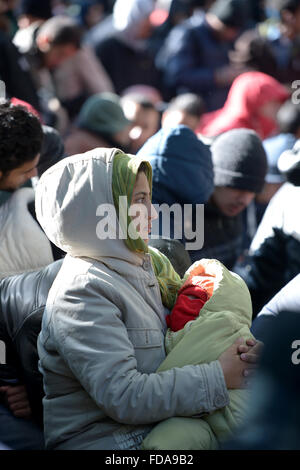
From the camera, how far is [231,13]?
607 cm

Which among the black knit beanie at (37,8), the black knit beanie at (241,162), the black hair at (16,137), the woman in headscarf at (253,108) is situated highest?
the black hair at (16,137)

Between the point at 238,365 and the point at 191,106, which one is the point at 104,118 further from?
the point at 238,365

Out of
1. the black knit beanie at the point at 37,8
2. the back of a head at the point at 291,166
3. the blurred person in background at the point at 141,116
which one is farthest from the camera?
the black knit beanie at the point at 37,8

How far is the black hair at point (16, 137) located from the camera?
8.50 ft

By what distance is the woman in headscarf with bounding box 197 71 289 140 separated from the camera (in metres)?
5.15

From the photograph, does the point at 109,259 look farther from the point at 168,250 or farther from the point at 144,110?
the point at 144,110

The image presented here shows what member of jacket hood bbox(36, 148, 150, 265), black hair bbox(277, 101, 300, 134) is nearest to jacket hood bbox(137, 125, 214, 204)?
jacket hood bbox(36, 148, 150, 265)

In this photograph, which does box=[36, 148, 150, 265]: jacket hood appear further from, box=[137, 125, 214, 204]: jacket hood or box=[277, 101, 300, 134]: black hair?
box=[277, 101, 300, 134]: black hair

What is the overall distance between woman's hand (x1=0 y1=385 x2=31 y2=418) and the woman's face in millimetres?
655

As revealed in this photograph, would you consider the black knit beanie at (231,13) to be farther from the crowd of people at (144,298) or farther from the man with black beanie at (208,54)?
the crowd of people at (144,298)

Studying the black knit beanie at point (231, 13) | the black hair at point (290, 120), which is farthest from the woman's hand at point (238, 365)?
the black knit beanie at point (231, 13)

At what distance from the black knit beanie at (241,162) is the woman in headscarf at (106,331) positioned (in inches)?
57.3

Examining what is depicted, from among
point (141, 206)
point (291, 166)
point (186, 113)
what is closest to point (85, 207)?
point (141, 206)

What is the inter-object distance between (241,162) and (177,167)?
0.59 m
